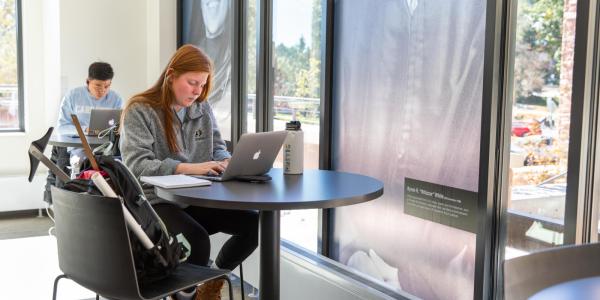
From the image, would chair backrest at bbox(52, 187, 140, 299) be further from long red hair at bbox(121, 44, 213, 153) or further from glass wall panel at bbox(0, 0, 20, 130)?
glass wall panel at bbox(0, 0, 20, 130)

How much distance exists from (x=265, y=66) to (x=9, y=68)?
3393 mm

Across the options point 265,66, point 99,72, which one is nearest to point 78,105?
point 99,72

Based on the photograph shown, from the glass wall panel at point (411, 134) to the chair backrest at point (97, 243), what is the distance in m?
1.31

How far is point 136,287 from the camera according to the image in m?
1.86

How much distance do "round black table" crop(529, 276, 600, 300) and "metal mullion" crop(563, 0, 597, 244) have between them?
93cm

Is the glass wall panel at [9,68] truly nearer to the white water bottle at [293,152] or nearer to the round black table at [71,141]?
the round black table at [71,141]

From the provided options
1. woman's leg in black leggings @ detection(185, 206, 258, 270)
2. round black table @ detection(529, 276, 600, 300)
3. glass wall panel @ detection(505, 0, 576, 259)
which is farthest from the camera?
woman's leg in black leggings @ detection(185, 206, 258, 270)

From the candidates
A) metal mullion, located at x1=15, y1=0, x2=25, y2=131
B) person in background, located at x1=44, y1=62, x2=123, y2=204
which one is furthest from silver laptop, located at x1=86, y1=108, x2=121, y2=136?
metal mullion, located at x1=15, y1=0, x2=25, y2=131

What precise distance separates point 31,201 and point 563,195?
5.00 metres

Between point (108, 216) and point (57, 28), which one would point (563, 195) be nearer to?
point (108, 216)

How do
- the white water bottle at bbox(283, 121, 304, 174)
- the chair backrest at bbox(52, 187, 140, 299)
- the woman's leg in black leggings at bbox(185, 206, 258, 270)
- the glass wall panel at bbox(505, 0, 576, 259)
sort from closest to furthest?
the chair backrest at bbox(52, 187, 140, 299)
the glass wall panel at bbox(505, 0, 576, 259)
the white water bottle at bbox(283, 121, 304, 174)
the woman's leg in black leggings at bbox(185, 206, 258, 270)

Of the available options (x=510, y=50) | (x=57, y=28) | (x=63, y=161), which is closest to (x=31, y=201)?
(x=63, y=161)

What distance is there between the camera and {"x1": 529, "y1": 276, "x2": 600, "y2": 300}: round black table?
1071 mm

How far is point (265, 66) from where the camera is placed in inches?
153
